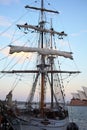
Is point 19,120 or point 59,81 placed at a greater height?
point 59,81

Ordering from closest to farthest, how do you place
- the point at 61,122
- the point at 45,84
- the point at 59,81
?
the point at 61,122, the point at 45,84, the point at 59,81

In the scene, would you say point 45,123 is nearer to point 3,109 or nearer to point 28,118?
point 28,118

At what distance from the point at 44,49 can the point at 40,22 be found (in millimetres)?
4323

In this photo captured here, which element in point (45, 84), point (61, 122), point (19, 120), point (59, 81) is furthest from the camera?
point (59, 81)

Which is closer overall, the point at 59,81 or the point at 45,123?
the point at 45,123

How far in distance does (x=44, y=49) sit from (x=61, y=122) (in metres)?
10.5

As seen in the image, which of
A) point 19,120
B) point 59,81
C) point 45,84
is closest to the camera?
point 19,120

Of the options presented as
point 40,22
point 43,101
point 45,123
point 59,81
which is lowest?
point 45,123

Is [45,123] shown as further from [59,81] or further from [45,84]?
[59,81]

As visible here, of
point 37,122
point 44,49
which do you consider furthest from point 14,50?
point 37,122

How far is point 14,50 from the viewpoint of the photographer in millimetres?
50781

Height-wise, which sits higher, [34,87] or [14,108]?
[34,87]

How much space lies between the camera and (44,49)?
5109 centimetres

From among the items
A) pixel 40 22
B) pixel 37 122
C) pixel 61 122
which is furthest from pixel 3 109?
pixel 40 22
